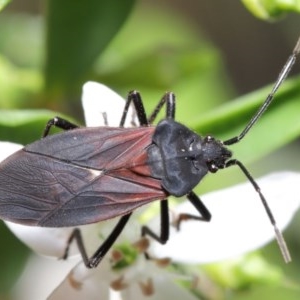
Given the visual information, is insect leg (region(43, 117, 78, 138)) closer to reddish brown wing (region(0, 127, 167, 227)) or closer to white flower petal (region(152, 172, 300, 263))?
reddish brown wing (region(0, 127, 167, 227))

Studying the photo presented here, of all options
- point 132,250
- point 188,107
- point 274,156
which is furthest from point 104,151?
point 274,156

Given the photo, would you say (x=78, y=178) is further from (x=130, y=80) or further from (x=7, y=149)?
(x=130, y=80)

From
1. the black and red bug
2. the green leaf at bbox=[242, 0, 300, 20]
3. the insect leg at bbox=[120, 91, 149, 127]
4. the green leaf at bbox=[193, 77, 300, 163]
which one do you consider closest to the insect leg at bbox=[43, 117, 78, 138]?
the black and red bug

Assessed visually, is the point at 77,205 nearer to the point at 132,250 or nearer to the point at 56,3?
the point at 132,250

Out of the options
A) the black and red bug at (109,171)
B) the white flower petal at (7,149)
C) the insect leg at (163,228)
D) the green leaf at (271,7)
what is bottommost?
the insect leg at (163,228)

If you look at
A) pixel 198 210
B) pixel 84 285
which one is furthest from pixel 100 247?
pixel 198 210

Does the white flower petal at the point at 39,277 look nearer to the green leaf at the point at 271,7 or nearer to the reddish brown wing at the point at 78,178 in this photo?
the reddish brown wing at the point at 78,178

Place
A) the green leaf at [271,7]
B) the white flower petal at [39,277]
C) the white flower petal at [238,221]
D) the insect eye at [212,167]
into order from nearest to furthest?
the green leaf at [271,7] → the white flower petal at [238,221] → the insect eye at [212,167] → the white flower petal at [39,277]

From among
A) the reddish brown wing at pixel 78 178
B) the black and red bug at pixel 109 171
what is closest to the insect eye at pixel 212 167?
the black and red bug at pixel 109 171
